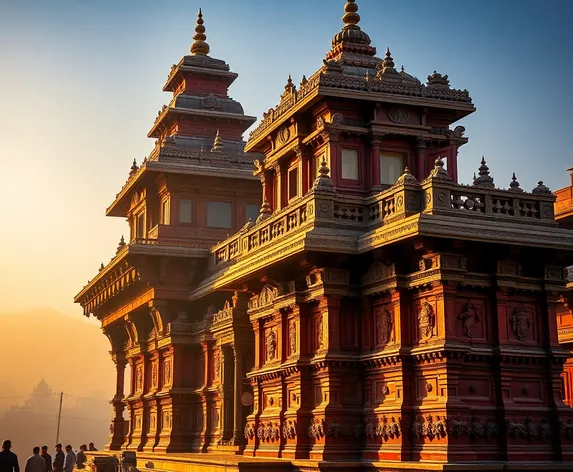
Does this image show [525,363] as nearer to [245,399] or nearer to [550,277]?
[550,277]

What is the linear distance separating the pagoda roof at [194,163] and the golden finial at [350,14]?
7.24 metres

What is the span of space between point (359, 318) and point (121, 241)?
15.8 metres

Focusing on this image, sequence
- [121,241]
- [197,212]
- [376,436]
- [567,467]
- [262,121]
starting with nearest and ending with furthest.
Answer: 1. [567,467]
2. [376,436]
3. [262,121]
4. [197,212]
5. [121,241]

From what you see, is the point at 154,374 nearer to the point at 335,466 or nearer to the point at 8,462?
the point at 8,462

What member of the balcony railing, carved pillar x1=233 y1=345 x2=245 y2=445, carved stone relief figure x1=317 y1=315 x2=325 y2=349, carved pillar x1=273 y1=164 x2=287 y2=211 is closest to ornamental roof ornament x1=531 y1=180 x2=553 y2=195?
the balcony railing

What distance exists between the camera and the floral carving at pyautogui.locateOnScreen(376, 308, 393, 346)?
18.4 m

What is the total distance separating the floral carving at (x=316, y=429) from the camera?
18.6m

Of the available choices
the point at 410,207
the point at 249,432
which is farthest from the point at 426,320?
the point at 249,432

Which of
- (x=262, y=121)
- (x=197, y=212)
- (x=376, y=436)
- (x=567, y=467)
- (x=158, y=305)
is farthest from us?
(x=197, y=212)

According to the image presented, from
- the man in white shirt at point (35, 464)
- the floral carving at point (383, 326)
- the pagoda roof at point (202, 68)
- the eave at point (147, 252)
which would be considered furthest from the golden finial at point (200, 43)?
the floral carving at point (383, 326)

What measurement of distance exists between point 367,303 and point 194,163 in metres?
12.8

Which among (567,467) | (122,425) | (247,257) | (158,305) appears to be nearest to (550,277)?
(567,467)

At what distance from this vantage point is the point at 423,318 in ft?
57.6

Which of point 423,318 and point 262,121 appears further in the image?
point 262,121
